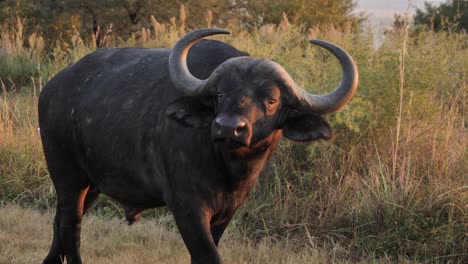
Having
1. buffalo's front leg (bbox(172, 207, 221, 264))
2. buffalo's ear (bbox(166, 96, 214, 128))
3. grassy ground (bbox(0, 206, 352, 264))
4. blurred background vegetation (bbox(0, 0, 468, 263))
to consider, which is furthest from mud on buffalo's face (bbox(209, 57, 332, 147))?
blurred background vegetation (bbox(0, 0, 468, 263))

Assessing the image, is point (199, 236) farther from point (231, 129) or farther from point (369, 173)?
point (369, 173)

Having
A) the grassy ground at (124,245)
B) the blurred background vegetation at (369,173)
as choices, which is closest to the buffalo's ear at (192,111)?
the grassy ground at (124,245)

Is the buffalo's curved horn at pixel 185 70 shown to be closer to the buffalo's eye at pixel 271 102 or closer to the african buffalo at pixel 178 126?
the african buffalo at pixel 178 126

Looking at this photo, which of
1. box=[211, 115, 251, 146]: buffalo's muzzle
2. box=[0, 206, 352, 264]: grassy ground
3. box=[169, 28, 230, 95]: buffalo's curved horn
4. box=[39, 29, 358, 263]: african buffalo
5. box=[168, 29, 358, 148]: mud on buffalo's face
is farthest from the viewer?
Answer: box=[0, 206, 352, 264]: grassy ground

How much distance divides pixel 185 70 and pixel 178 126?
13.6 inches

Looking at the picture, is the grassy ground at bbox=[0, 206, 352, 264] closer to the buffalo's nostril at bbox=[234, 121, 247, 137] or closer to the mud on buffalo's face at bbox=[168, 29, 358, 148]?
the mud on buffalo's face at bbox=[168, 29, 358, 148]

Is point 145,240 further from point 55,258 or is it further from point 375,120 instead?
point 375,120

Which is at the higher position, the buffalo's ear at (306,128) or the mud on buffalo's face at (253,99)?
the mud on buffalo's face at (253,99)

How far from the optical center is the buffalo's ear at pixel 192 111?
3664mm

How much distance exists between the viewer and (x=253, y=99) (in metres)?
3.40

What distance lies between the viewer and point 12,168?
7.61m

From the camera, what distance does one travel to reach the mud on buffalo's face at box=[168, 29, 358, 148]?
3354 mm

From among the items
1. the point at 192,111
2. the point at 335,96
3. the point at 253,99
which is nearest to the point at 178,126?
the point at 192,111

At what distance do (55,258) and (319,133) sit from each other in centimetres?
259
